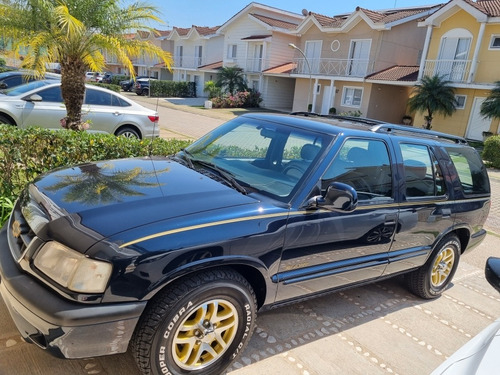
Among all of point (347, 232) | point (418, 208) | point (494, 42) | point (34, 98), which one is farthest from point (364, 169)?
point (494, 42)

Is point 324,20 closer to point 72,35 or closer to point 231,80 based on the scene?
point 231,80

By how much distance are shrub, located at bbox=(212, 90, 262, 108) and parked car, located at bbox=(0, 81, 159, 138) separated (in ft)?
72.4

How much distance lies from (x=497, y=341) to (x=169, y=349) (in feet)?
5.89

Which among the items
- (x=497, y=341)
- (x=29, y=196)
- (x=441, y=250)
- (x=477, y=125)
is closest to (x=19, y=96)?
(x=29, y=196)

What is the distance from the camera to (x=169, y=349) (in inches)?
92.2

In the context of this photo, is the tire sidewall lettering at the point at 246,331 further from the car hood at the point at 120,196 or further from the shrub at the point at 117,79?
the shrub at the point at 117,79

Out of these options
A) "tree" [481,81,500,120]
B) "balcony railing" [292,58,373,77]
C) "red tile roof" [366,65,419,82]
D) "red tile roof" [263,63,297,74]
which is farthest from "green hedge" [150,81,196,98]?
"tree" [481,81,500,120]

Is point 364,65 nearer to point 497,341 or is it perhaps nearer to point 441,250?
point 441,250

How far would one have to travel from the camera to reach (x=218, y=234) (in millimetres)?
2426

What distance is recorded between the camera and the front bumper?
80.4 inches

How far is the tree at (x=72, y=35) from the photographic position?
6867mm

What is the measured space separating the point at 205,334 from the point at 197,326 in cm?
8

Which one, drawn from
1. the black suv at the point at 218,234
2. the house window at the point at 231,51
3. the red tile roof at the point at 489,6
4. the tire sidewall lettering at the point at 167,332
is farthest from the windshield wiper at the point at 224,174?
the house window at the point at 231,51

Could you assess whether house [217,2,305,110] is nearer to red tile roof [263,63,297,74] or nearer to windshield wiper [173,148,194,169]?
red tile roof [263,63,297,74]
